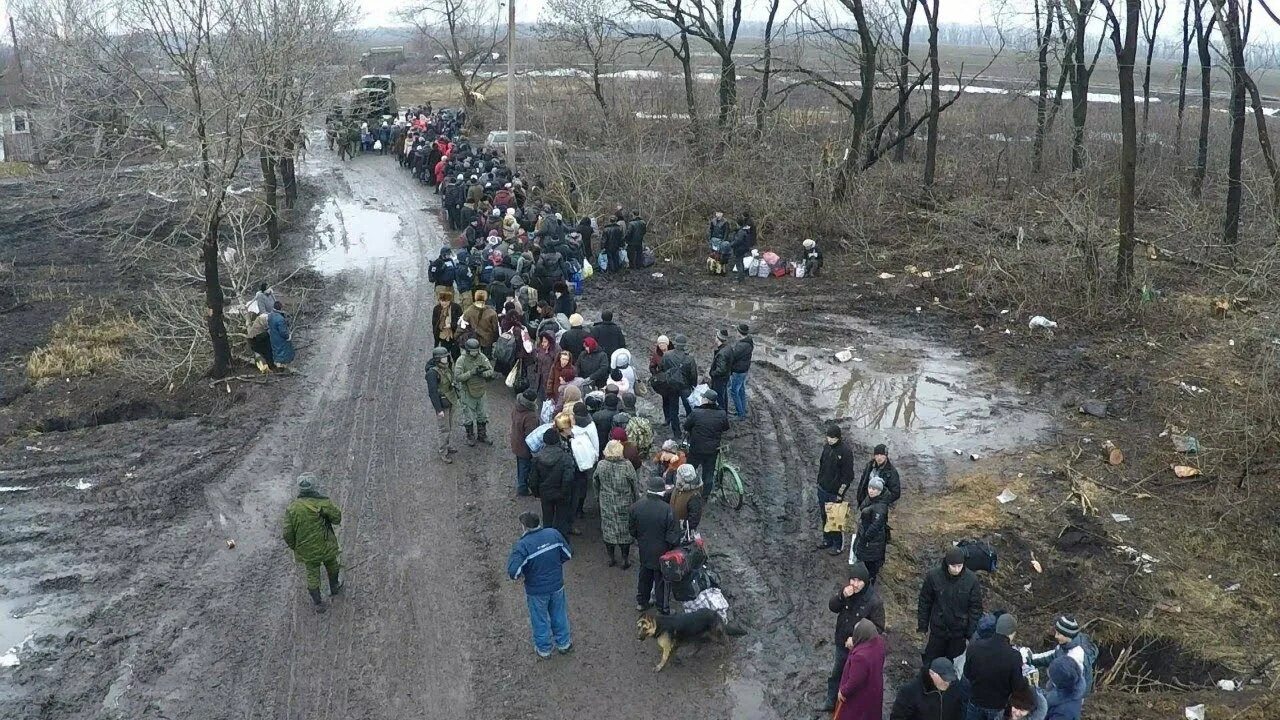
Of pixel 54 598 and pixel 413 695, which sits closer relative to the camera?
pixel 413 695

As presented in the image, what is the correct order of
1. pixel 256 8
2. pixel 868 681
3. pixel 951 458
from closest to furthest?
1. pixel 868 681
2. pixel 951 458
3. pixel 256 8

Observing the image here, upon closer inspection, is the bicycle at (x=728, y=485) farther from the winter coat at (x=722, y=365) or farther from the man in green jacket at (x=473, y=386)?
the man in green jacket at (x=473, y=386)

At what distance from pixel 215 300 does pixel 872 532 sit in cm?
1023

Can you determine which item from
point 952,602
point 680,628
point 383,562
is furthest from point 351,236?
point 952,602

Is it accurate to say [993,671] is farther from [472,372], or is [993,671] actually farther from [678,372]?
[472,372]

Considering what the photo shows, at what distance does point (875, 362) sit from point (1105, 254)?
5.76m

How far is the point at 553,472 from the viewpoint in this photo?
893 centimetres

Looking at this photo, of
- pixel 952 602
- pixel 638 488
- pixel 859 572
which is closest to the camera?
pixel 859 572

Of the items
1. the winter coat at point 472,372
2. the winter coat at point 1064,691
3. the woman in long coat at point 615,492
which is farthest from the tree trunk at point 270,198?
the winter coat at point 1064,691

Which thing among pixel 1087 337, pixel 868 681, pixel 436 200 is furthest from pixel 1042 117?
pixel 868 681

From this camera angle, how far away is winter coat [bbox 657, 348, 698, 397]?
38.0ft

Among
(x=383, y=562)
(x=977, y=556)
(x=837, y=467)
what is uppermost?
(x=837, y=467)

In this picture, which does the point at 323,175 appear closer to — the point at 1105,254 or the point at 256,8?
the point at 256,8

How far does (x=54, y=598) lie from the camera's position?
8.84 meters
